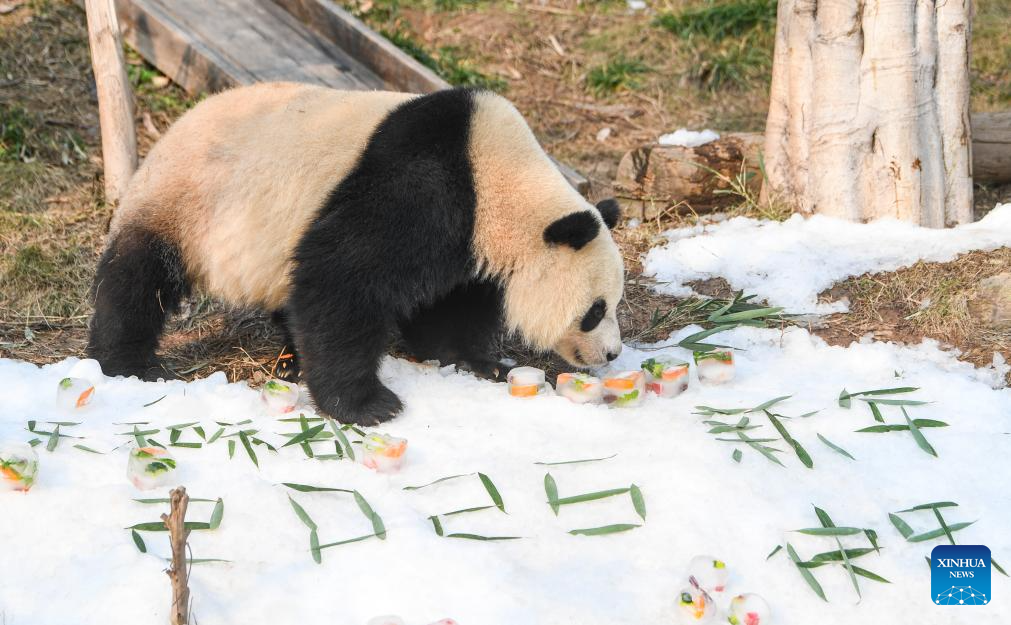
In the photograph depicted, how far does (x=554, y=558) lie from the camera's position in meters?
2.99

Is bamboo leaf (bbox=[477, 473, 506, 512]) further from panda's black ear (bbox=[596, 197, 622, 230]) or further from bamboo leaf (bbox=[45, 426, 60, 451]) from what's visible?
panda's black ear (bbox=[596, 197, 622, 230])

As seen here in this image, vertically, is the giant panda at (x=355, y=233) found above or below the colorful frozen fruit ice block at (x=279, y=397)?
above

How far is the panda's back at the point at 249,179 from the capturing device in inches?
159

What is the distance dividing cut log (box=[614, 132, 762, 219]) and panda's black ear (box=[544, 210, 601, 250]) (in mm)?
2115

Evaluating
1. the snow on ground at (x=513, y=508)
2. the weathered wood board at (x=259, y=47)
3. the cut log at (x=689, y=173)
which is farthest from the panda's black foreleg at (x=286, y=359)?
the weathered wood board at (x=259, y=47)

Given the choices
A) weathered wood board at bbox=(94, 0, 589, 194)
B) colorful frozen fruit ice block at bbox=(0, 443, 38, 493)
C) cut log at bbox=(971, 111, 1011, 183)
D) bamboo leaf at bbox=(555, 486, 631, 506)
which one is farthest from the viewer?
weathered wood board at bbox=(94, 0, 589, 194)

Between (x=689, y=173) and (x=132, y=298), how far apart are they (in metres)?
3.27

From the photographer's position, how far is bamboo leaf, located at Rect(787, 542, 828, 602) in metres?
2.84

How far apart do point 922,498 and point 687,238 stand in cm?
258

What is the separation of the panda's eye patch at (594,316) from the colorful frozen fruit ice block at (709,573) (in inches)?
57.8

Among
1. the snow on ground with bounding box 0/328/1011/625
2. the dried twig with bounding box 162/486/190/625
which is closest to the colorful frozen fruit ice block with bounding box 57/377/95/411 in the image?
the snow on ground with bounding box 0/328/1011/625

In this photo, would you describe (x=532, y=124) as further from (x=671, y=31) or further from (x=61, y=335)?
(x=61, y=335)

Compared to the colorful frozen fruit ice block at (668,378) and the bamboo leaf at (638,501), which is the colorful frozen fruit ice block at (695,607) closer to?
the bamboo leaf at (638,501)

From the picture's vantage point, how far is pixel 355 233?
3809 millimetres
